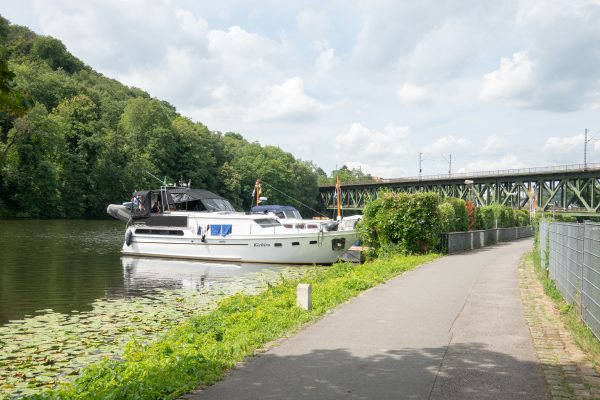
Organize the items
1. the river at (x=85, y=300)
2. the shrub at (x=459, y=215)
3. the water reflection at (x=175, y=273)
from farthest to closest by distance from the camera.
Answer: the shrub at (x=459, y=215) → the water reflection at (x=175, y=273) → the river at (x=85, y=300)

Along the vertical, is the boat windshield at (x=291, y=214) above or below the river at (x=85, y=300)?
above

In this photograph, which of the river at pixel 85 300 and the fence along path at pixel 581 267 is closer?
the fence along path at pixel 581 267

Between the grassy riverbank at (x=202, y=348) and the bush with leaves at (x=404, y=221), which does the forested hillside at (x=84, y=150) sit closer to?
the bush with leaves at (x=404, y=221)

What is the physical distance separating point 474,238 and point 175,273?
16.9 meters

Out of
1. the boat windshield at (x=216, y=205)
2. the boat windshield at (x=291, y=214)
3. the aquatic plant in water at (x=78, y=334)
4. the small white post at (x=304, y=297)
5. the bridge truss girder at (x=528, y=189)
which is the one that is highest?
the bridge truss girder at (x=528, y=189)

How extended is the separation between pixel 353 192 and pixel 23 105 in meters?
123

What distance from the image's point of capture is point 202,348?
8781 mm

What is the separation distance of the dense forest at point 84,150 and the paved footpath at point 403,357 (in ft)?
158

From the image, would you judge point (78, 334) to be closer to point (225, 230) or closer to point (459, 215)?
point (225, 230)

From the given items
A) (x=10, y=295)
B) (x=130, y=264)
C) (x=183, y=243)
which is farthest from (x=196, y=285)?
(x=183, y=243)

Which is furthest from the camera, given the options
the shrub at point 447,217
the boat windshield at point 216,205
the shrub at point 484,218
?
the shrub at point 484,218

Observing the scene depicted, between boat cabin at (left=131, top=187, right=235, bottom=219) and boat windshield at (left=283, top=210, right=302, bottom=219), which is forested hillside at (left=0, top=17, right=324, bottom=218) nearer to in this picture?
boat cabin at (left=131, top=187, right=235, bottom=219)

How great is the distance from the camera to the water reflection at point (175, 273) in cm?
2094

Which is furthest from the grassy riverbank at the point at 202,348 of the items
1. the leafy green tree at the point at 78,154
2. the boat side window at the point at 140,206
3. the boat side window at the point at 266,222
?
the leafy green tree at the point at 78,154
